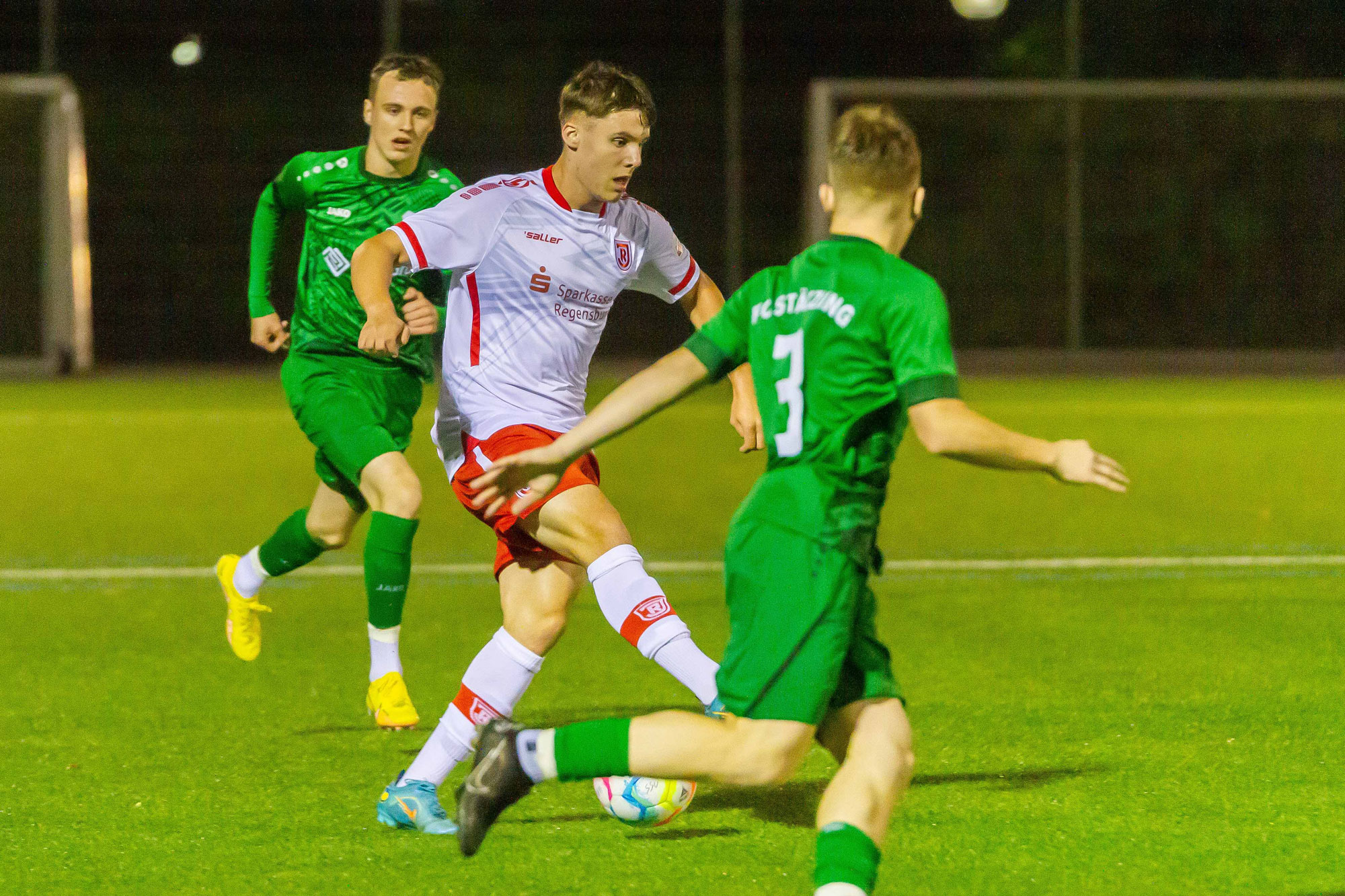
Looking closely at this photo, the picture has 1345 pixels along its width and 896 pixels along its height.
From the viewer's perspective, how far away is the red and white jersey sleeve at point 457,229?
167 inches

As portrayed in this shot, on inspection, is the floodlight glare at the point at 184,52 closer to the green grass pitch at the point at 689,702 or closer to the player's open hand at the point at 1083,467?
the green grass pitch at the point at 689,702

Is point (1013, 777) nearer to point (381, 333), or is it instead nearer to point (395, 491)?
point (395, 491)

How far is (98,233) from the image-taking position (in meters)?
21.6

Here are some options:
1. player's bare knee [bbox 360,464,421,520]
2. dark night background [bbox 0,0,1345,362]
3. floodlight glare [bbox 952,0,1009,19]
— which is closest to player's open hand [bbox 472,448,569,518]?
player's bare knee [bbox 360,464,421,520]

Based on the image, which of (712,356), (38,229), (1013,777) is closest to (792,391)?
(712,356)

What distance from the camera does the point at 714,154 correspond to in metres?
21.7

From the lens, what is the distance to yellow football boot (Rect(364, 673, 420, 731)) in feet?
16.8

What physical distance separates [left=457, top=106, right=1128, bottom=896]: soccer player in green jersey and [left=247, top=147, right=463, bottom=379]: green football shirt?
2.47 m

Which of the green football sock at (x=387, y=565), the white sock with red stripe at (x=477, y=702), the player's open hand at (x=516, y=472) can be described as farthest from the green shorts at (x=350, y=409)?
the player's open hand at (x=516, y=472)

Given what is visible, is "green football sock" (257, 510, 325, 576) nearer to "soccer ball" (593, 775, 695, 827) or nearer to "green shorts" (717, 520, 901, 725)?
"soccer ball" (593, 775, 695, 827)

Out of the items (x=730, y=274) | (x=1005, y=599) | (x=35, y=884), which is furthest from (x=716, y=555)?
(x=730, y=274)

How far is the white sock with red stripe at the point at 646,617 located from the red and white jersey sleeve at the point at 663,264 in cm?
79

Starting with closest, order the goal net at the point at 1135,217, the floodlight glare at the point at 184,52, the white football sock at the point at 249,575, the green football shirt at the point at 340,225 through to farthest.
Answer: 1. the green football shirt at the point at 340,225
2. the white football sock at the point at 249,575
3. the goal net at the point at 1135,217
4. the floodlight glare at the point at 184,52

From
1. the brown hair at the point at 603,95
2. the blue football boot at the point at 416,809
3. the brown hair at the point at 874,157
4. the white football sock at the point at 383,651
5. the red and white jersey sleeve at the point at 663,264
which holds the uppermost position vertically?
the brown hair at the point at 603,95
